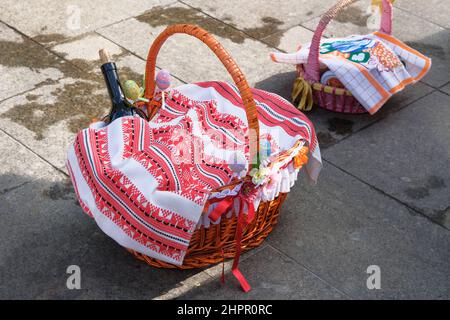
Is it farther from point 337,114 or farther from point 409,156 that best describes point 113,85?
point 409,156

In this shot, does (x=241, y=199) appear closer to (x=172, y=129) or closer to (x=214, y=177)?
(x=214, y=177)

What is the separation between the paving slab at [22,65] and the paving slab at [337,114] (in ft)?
4.76

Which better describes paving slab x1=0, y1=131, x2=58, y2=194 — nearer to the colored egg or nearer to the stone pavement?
the stone pavement

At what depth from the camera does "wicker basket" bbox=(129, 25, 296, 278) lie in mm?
3418

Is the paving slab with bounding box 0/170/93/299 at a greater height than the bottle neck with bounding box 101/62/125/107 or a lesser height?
lesser

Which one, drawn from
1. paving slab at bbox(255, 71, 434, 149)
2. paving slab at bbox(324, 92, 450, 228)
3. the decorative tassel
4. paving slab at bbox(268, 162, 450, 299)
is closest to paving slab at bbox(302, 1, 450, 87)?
paving slab at bbox(255, 71, 434, 149)

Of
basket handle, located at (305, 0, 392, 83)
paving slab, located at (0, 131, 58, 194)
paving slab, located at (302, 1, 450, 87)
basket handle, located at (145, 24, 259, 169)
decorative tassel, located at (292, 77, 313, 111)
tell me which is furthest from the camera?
paving slab, located at (302, 1, 450, 87)

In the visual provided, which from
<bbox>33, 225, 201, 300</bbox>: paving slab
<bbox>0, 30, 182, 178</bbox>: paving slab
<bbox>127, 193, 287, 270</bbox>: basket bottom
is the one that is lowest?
<bbox>0, 30, 182, 178</bbox>: paving slab

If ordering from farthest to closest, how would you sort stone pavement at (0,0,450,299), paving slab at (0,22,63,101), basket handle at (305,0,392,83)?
paving slab at (0,22,63,101) < basket handle at (305,0,392,83) < stone pavement at (0,0,450,299)

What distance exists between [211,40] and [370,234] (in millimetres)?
1354

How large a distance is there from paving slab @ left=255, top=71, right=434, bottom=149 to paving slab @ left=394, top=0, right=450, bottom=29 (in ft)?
3.58

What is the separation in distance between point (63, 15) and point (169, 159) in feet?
8.82
